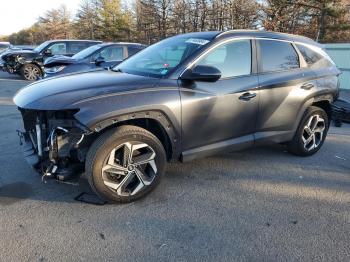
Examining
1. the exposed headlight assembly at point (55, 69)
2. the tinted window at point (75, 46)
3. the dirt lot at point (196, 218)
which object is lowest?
the dirt lot at point (196, 218)

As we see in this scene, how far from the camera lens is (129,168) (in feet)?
11.4

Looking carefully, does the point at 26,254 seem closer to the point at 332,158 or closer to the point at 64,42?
the point at 332,158

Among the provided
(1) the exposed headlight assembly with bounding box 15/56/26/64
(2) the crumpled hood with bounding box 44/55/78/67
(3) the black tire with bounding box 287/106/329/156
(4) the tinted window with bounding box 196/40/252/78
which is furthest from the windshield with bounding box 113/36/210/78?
(1) the exposed headlight assembly with bounding box 15/56/26/64

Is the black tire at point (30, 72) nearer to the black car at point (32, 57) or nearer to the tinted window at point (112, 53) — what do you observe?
the black car at point (32, 57)

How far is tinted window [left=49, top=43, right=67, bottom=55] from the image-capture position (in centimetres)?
1420

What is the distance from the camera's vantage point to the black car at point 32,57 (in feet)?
45.6

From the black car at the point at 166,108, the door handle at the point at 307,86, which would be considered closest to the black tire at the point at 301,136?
the black car at the point at 166,108

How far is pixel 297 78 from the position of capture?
457 cm

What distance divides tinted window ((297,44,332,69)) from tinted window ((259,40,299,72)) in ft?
0.66

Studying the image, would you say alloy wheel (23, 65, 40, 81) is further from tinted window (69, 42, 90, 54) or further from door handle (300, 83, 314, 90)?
door handle (300, 83, 314, 90)

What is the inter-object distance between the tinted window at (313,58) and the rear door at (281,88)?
4.6 inches

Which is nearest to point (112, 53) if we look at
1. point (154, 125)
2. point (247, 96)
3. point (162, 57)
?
point (162, 57)

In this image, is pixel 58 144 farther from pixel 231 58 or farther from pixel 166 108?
pixel 231 58

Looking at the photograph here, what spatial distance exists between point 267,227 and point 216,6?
31584 millimetres
